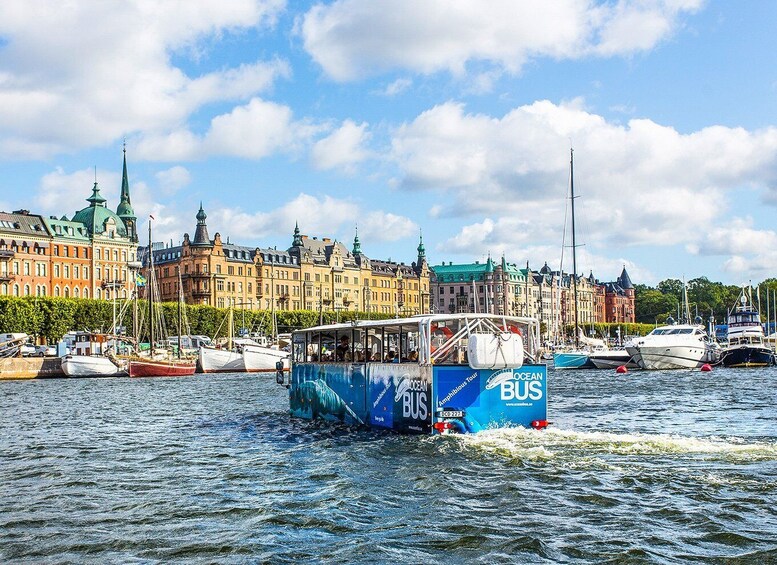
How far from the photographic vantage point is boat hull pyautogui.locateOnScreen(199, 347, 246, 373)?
3748 inches

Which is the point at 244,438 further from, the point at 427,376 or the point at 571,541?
the point at 571,541

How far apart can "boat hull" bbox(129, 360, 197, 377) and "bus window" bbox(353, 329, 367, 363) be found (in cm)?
5826

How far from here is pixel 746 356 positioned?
88250mm

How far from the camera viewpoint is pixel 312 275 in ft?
607

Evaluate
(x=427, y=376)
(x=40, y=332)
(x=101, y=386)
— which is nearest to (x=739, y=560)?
(x=427, y=376)

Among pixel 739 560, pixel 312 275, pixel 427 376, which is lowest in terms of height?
pixel 739 560

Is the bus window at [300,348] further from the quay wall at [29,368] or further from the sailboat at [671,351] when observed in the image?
the sailboat at [671,351]

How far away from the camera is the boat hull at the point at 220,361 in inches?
3748

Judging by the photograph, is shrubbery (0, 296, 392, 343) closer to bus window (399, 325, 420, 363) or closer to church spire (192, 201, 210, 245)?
church spire (192, 201, 210, 245)

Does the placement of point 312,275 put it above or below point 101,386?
above

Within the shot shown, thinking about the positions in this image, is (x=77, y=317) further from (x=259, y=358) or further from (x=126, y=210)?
(x=126, y=210)

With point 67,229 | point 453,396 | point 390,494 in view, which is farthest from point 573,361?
point 67,229

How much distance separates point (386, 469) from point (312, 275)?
6441 inches

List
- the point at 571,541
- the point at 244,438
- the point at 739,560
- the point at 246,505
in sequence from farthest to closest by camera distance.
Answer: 1. the point at 244,438
2. the point at 246,505
3. the point at 571,541
4. the point at 739,560
